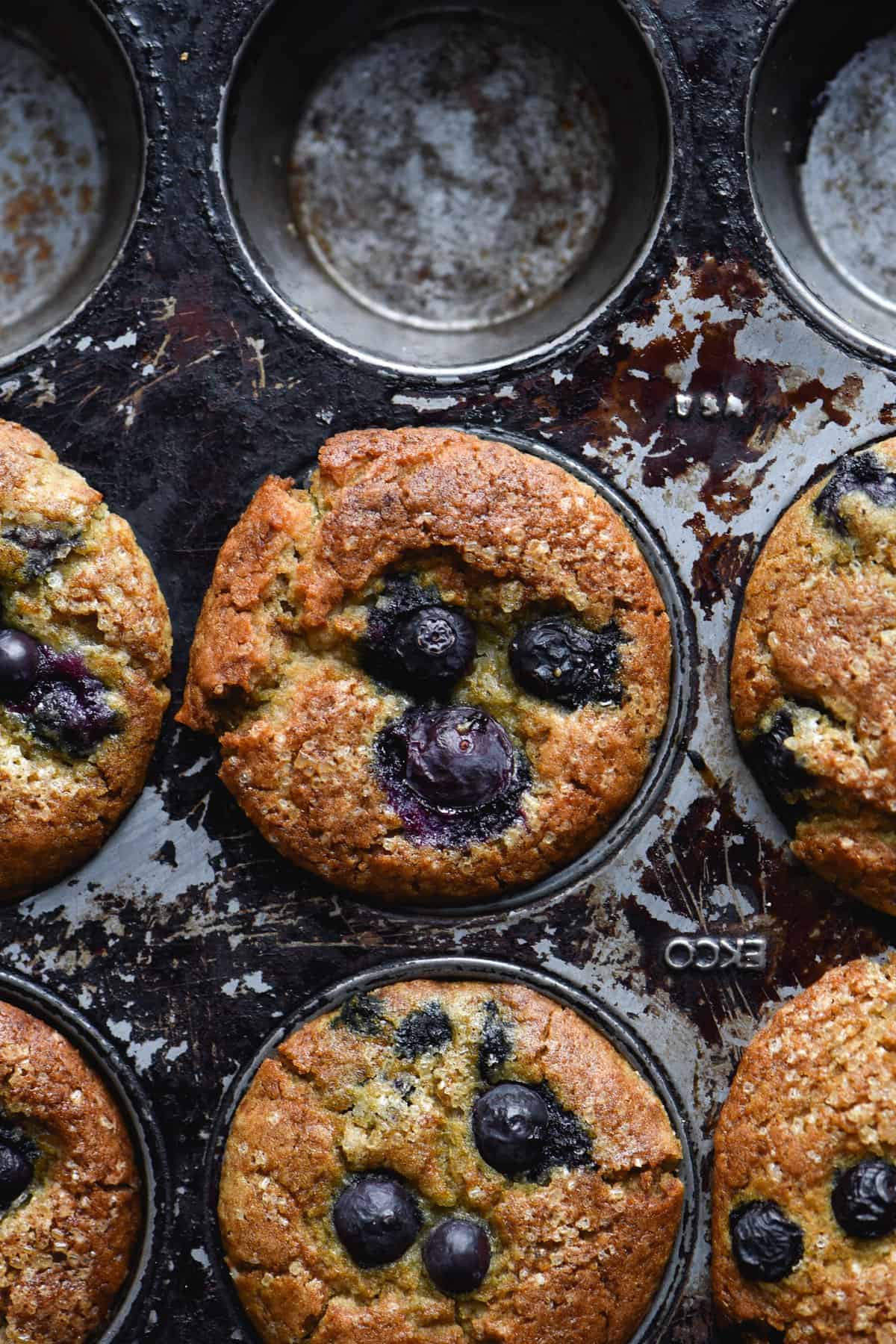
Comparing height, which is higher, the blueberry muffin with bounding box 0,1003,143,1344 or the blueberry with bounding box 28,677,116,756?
the blueberry with bounding box 28,677,116,756

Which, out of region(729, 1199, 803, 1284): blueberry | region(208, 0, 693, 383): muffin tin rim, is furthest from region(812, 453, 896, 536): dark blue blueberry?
region(729, 1199, 803, 1284): blueberry

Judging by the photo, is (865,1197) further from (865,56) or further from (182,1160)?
(865,56)

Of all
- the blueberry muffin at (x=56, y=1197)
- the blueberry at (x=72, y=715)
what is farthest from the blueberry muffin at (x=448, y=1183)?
the blueberry at (x=72, y=715)

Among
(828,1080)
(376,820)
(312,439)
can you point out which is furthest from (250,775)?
(828,1080)

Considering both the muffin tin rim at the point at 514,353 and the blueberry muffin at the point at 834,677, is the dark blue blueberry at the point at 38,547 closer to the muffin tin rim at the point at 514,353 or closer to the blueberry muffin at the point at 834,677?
the muffin tin rim at the point at 514,353

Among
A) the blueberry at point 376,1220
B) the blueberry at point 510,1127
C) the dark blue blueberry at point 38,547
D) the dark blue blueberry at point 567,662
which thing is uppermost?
the dark blue blueberry at point 38,547

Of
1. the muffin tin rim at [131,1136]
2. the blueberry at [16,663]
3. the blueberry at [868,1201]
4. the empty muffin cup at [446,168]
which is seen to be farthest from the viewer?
the empty muffin cup at [446,168]

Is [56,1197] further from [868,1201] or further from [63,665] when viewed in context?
[868,1201]

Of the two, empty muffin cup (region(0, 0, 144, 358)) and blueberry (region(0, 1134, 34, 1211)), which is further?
empty muffin cup (region(0, 0, 144, 358))

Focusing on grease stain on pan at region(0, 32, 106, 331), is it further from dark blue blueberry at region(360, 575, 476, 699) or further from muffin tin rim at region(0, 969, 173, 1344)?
muffin tin rim at region(0, 969, 173, 1344)
